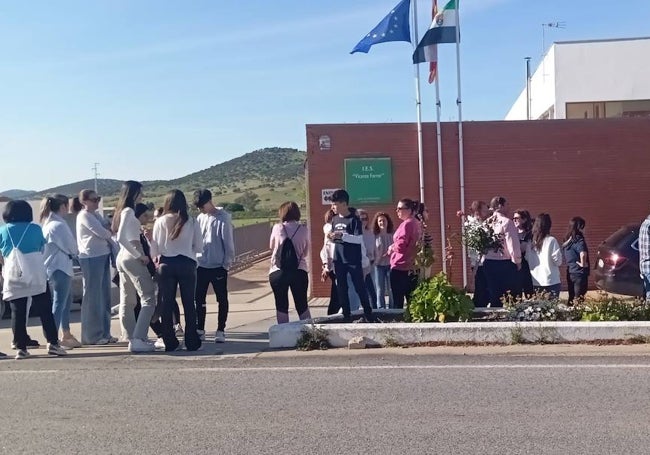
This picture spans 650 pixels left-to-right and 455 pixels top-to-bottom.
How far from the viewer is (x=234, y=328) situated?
11828 millimetres

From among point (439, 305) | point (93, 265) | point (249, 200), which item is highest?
point (249, 200)

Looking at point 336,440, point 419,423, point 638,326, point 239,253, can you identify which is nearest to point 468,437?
point 419,423

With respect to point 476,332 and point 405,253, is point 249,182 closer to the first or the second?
point 405,253

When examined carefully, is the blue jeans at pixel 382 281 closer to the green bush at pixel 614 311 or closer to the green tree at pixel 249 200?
the green bush at pixel 614 311

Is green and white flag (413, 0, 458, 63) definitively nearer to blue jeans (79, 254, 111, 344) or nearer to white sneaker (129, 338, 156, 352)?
blue jeans (79, 254, 111, 344)

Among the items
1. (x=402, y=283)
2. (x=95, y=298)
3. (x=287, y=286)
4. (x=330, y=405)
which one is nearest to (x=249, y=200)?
(x=402, y=283)

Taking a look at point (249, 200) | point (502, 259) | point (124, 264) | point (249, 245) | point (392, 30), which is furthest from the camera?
point (249, 200)

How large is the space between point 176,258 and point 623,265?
7059 mm

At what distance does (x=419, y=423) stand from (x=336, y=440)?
0.74 metres

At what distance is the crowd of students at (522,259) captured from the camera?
438 inches

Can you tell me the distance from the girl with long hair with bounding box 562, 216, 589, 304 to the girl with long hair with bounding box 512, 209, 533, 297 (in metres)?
0.59

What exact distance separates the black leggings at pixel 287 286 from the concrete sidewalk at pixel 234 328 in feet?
1.83

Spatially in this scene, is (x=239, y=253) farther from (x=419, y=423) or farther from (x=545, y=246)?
(x=419, y=423)

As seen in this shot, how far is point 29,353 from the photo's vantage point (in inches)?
384
